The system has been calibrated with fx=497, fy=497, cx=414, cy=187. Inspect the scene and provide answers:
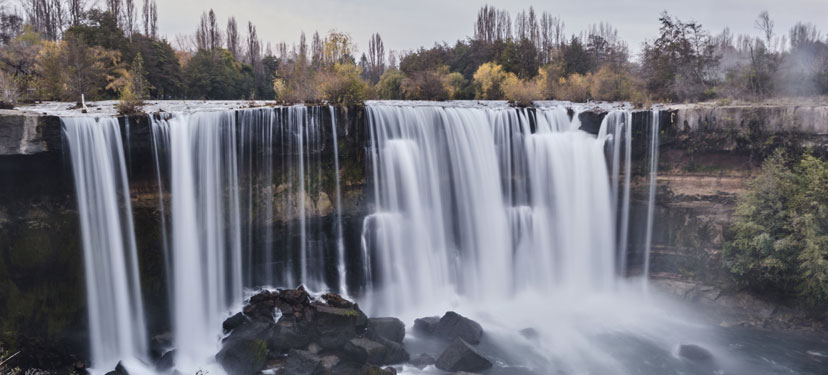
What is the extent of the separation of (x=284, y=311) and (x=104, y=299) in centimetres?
469

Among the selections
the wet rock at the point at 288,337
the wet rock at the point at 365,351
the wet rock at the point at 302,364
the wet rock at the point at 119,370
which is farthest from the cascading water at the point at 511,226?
the wet rock at the point at 119,370

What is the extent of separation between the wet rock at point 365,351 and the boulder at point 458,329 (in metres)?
2.45

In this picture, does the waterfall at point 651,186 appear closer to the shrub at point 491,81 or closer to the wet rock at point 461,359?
Answer: the wet rock at point 461,359

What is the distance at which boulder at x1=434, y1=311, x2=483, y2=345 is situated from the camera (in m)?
14.9

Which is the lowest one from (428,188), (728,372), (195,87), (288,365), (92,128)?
(728,372)

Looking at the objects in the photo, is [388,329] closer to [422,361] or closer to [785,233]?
[422,361]

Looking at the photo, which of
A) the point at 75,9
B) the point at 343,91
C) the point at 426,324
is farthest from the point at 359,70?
the point at 75,9

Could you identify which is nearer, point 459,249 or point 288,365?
point 288,365

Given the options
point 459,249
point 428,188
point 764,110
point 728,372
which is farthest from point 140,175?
point 764,110

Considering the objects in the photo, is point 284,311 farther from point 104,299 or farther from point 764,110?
point 764,110

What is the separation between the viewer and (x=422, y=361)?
13586mm

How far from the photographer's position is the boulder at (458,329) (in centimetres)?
1491

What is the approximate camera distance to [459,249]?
1814 centimetres

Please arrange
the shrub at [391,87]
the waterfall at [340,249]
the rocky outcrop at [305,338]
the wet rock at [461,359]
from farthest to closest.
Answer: the shrub at [391,87], the waterfall at [340,249], the wet rock at [461,359], the rocky outcrop at [305,338]
